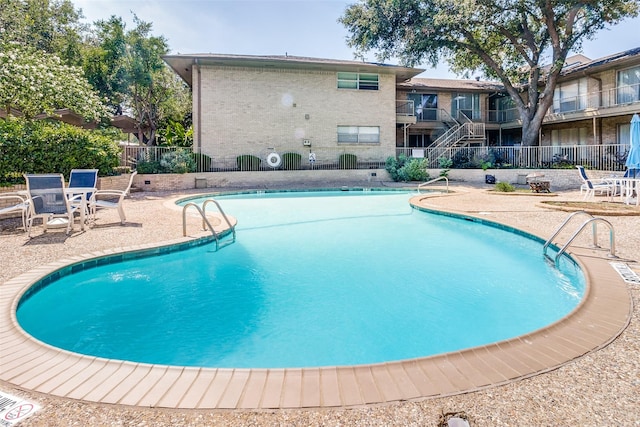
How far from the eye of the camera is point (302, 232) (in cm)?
921

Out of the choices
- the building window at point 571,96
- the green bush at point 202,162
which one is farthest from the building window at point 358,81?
the building window at point 571,96

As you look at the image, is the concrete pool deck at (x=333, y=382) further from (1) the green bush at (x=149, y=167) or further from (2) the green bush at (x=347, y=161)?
(2) the green bush at (x=347, y=161)

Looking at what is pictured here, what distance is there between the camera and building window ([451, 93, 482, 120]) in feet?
90.8

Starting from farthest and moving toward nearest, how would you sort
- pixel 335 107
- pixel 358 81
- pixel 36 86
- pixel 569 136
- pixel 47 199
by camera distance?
pixel 569 136, pixel 358 81, pixel 335 107, pixel 36 86, pixel 47 199

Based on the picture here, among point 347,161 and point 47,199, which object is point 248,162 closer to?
point 347,161

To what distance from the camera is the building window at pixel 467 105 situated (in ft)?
90.8

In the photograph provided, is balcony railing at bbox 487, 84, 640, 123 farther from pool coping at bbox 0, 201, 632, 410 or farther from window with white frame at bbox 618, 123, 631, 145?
pool coping at bbox 0, 201, 632, 410

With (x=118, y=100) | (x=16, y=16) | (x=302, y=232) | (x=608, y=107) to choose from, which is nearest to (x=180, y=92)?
(x=118, y=100)

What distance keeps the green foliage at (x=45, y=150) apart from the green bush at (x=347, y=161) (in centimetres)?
1226

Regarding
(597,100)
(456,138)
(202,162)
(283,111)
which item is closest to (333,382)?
(202,162)

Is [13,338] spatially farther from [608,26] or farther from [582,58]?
[582,58]

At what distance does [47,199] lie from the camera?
7.21 m

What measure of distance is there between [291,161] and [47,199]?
14276 millimetres

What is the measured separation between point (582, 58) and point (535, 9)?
412 inches
